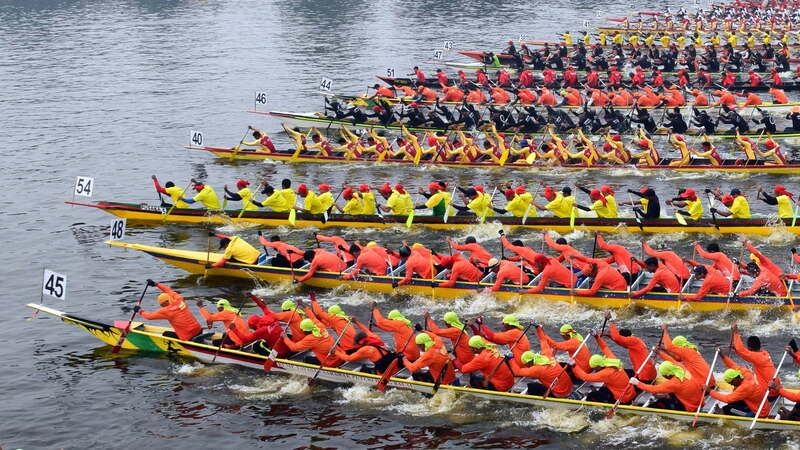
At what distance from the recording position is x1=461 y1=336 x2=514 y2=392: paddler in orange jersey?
21.2 meters

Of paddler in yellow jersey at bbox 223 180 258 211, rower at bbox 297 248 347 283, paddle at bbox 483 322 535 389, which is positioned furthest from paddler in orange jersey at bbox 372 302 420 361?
paddler in yellow jersey at bbox 223 180 258 211

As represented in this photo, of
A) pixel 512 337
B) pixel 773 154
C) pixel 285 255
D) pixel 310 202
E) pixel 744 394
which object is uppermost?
pixel 512 337

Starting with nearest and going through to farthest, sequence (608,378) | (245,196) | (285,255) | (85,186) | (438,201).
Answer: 1. (608,378)
2. (285,255)
3. (438,201)
4. (85,186)
5. (245,196)

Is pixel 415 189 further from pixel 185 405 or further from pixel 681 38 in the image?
A: pixel 681 38

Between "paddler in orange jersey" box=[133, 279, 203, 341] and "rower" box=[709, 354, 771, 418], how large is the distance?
12.3 m

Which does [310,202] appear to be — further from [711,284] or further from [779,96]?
[779,96]

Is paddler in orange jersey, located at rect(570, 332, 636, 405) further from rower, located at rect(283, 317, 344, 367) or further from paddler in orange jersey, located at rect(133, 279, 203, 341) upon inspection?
paddler in orange jersey, located at rect(133, 279, 203, 341)

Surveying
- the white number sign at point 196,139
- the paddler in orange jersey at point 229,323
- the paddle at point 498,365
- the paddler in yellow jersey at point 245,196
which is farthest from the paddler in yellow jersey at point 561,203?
the white number sign at point 196,139

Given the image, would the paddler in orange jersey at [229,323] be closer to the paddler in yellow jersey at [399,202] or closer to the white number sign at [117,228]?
the white number sign at [117,228]

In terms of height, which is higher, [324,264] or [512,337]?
[512,337]

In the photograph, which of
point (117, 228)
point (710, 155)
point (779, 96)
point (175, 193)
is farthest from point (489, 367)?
point (779, 96)

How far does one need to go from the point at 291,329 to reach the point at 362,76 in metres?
45.0

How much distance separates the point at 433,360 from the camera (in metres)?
21.5

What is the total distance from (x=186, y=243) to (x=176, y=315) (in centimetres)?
967
